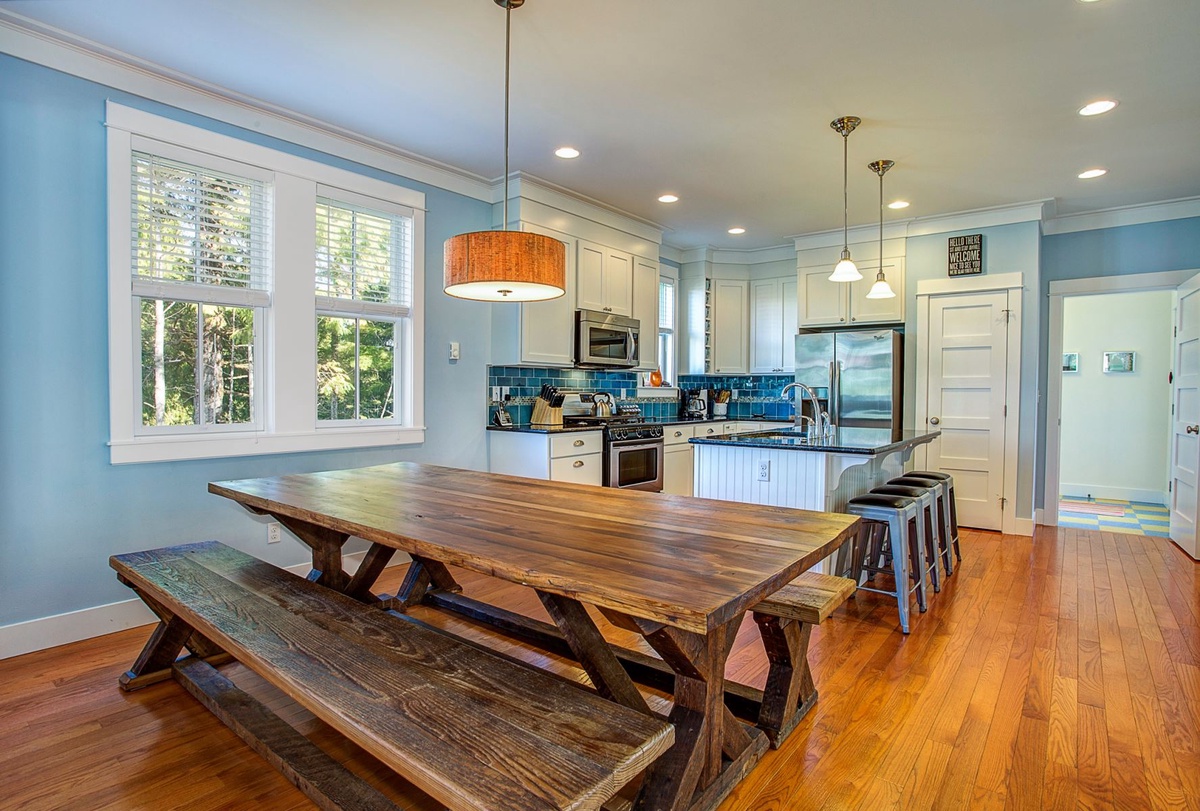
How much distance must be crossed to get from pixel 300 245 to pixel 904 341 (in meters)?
4.77

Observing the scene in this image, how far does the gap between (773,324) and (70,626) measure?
5758mm

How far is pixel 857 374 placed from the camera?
5281 mm

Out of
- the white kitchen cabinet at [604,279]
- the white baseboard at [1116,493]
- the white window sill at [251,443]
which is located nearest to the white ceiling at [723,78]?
the white kitchen cabinet at [604,279]

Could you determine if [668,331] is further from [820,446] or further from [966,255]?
[820,446]

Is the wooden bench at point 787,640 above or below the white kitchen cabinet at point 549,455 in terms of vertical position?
below

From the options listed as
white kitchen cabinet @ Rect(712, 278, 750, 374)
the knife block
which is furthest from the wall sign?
the knife block

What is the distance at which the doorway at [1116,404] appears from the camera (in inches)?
249

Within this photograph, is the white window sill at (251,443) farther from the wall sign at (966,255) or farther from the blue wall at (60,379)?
the wall sign at (966,255)

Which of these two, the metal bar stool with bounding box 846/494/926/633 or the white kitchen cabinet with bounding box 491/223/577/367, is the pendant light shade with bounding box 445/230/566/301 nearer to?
the metal bar stool with bounding box 846/494/926/633

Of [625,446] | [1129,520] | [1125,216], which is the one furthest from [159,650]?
[1129,520]

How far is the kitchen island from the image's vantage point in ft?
10.6

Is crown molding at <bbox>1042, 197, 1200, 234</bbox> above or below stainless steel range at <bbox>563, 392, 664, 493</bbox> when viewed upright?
above

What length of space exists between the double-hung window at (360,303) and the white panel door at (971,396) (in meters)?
4.29

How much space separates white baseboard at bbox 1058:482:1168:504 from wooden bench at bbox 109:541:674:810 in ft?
24.3
